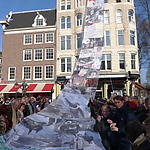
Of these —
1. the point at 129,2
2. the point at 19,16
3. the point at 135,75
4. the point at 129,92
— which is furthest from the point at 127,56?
the point at 19,16

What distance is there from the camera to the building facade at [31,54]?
21938 mm

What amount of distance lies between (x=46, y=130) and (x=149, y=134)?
370 cm

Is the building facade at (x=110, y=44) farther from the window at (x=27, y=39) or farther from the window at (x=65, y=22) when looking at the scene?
the window at (x=27, y=39)

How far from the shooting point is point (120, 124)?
378cm

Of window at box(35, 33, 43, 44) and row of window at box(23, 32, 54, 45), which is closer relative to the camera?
row of window at box(23, 32, 54, 45)

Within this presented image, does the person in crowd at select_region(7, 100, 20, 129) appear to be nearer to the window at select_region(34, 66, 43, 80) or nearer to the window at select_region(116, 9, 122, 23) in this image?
the window at select_region(34, 66, 43, 80)

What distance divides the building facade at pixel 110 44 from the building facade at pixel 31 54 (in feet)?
3.96

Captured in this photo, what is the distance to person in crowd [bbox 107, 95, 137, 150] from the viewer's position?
3.60 m

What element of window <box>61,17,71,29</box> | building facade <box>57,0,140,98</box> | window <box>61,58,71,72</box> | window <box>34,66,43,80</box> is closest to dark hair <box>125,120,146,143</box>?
building facade <box>57,0,140,98</box>

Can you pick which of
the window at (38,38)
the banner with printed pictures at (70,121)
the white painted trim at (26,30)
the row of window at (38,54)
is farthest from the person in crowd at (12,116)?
the white painted trim at (26,30)

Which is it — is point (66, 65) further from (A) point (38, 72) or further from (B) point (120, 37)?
(B) point (120, 37)

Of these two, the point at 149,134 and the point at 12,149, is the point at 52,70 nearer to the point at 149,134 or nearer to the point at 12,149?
the point at 12,149

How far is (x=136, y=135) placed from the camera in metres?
2.25

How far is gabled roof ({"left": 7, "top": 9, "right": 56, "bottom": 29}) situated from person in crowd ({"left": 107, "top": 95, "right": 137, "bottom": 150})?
20878mm
